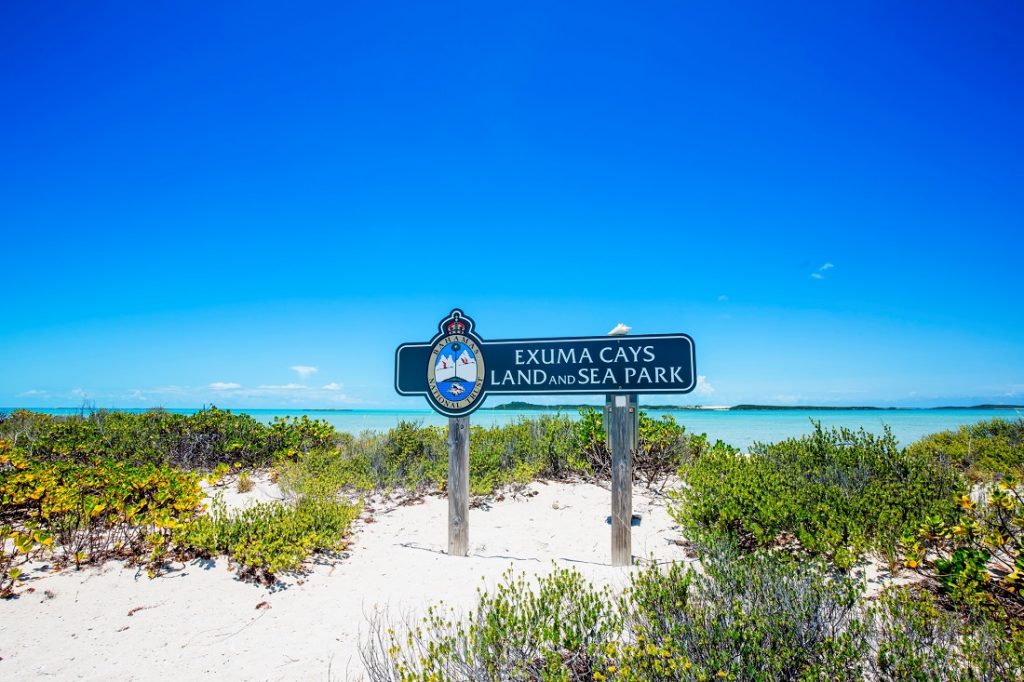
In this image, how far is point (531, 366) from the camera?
18.6 ft

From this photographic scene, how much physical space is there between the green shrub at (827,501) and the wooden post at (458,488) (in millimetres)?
2388

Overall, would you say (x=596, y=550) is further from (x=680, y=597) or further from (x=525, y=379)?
(x=680, y=597)

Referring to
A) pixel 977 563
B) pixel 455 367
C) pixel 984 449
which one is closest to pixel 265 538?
pixel 455 367

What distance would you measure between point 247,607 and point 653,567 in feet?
11.1

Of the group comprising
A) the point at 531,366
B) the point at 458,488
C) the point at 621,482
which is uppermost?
the point at 531,366


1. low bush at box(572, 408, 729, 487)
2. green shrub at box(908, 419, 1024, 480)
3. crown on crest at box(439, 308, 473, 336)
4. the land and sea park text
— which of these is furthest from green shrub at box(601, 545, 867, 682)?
low bush at box(572, 408, 729, 487)

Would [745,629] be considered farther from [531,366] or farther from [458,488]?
[458,488]

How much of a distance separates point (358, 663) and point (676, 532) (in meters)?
4.35

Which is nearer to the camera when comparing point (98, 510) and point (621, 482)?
point (98, 510)

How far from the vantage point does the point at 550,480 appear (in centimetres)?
953

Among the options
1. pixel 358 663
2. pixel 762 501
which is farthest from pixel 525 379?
pixel 358 663

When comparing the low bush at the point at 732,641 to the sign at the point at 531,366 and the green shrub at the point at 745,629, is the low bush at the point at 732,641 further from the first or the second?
the sign at the point at 531,366

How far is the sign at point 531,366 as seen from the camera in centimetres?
521

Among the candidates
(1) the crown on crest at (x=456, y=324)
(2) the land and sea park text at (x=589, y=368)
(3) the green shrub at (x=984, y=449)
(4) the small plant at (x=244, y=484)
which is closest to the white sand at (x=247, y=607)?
(2) the land and sea park text at (x=589, y=368)
